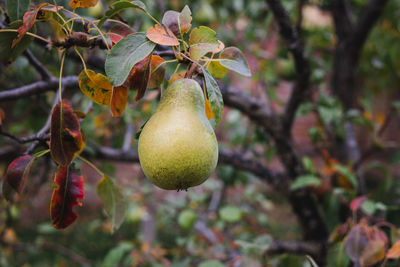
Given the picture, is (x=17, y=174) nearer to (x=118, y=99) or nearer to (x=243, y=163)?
(x=118, y=99)

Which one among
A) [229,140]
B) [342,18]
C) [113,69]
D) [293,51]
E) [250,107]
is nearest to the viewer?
[113,69]

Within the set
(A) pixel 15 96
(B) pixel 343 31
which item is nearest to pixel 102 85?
(A) pixel 15 96

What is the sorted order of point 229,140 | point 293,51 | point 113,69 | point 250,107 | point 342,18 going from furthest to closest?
1. point 229,140
2. point 342,18
3. point 250,107
4. point 293,51
5. point 113,69

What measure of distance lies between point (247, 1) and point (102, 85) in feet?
4.32

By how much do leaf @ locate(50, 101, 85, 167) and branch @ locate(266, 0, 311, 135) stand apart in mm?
588

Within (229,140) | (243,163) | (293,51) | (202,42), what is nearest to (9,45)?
(202,42)

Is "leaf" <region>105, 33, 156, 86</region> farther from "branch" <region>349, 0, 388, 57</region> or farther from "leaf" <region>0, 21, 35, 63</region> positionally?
"branch" <region>349, 0, 388, 57</region>

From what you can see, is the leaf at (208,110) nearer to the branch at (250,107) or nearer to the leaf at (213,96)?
the leaf at (213,96)

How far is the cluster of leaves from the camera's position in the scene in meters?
0.40

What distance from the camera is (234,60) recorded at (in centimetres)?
45

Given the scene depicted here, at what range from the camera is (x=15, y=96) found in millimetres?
599

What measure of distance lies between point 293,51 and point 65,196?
678 mm

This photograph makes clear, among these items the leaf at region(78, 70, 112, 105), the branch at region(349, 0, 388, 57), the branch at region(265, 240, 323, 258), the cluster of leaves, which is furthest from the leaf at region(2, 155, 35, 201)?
the branch at region(349, 0, 388, 57)

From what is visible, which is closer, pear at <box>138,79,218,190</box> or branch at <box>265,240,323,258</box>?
pear at <box>138,79,218,190</box>
